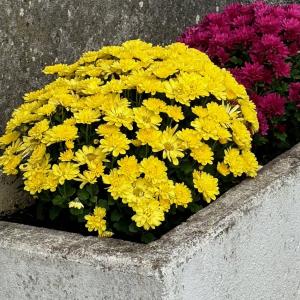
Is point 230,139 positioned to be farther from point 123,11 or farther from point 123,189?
point 123,11

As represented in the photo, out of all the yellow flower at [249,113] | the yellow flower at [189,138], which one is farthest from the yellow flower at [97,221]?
the yellow flower at [249,113]

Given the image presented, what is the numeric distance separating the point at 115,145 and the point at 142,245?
13.3 inches

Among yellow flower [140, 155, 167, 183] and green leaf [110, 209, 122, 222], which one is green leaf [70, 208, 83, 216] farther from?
yellow flower [140, 155, 167, 183]

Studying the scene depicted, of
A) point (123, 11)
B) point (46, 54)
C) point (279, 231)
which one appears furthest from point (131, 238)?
point (123, 11)

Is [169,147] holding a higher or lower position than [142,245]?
higher

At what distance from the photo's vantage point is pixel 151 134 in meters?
2.54

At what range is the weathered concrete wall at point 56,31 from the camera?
2.93 meters

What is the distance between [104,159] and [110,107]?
0.18m

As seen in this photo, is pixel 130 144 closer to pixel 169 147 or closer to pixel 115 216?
pixel 169 147

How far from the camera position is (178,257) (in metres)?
2.26

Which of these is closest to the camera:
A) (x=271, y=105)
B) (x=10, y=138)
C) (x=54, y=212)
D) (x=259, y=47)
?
(x=54, y=212)

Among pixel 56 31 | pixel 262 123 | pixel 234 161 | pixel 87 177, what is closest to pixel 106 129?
pixel 87 177

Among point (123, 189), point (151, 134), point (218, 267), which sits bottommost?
point (218, 267)

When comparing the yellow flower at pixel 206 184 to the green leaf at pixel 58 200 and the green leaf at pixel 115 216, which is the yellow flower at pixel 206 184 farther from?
the green leaf at pixel 58 200
